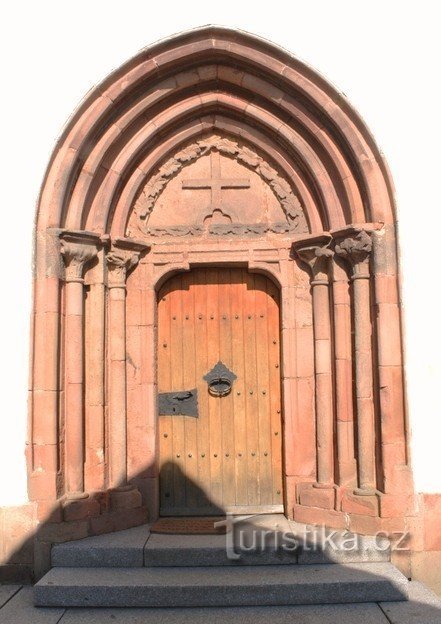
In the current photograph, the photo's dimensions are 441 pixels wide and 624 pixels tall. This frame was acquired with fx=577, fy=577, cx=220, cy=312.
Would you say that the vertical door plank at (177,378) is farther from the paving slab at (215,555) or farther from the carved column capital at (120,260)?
the paving slab at (215,555)

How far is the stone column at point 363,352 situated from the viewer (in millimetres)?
4375

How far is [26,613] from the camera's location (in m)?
3.70

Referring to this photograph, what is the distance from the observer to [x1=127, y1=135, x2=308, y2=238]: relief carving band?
4.98 metres

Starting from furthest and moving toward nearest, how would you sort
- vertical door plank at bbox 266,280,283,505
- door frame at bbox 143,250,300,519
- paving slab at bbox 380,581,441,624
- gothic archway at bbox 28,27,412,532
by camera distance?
vertical door plank at bbox 266,280,283,505 < door frame at bbox 143,250,300,519 < gothic archway at bbox 28,27,412,532 < paving slab at bbox 380,581,441,624

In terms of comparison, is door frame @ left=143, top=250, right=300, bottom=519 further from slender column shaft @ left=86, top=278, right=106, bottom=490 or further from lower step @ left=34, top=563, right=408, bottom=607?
lower step @ left=34, top=563, right=408, bottom=607

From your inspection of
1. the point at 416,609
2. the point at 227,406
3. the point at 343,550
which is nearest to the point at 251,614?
the point at 343,550

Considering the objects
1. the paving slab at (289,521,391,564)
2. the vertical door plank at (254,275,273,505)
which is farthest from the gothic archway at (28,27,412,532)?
the vertical door plank at (254,275,273,505)

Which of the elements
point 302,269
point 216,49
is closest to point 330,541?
point 302,269

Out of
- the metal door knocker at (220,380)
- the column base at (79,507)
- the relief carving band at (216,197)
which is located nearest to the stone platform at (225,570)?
the column base at (79,507)

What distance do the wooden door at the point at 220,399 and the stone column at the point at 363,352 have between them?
2.49 ft

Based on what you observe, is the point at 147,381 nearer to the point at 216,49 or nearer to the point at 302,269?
the point at 302,269

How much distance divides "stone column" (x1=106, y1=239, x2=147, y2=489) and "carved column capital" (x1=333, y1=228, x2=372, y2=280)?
164cm

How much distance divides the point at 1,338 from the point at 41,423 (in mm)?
695

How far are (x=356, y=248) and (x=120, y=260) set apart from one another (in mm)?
1899
